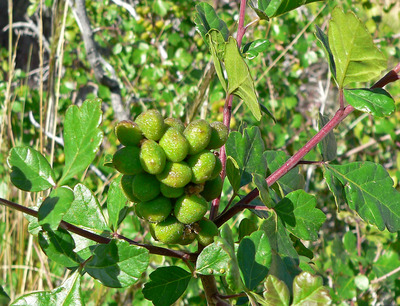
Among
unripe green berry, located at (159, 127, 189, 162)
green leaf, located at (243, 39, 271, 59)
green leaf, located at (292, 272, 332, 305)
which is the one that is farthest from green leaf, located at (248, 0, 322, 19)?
green leaf, located at (292, 272, 332, 305)

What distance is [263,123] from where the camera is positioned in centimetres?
232

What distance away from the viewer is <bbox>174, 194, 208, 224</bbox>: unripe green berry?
21.3 inches

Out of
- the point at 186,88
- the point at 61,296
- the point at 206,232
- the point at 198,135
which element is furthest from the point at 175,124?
the point at 186,88

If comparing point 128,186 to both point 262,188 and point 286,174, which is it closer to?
point 262,188

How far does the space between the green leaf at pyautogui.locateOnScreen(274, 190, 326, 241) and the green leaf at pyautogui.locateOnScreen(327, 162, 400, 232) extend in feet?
0.18

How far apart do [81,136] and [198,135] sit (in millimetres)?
142

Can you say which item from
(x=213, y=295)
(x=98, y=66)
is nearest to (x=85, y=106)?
(x=213, y=295)

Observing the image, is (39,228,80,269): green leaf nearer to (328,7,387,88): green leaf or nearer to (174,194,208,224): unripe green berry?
(174,194,208,224): unripe green berry

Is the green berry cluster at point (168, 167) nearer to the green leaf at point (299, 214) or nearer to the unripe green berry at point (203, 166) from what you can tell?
the unripe green berry at point (203, 166)

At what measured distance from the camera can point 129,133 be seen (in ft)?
1.76

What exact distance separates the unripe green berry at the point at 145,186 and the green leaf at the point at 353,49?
27cm

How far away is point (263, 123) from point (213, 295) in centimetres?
175

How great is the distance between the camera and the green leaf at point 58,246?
1.86 ft

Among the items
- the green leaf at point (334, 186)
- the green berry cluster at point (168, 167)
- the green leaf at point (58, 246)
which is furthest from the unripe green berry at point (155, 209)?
the green leaf at point (334, 186)
